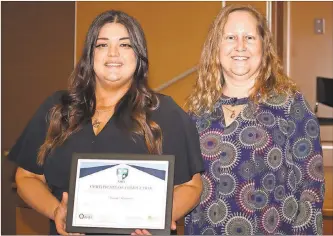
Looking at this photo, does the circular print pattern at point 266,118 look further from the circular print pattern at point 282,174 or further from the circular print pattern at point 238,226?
the circular print pattern at point 238,226

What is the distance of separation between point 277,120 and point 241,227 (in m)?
0.43

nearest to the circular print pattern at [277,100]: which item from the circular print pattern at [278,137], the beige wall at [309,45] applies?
the circular print pattern at [278,137]

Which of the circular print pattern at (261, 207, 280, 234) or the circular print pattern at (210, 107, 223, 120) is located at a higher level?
the circular print pattern at (210, 107, 223, 120)

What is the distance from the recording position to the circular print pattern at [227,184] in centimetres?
233

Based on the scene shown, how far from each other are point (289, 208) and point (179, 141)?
1.63 ft

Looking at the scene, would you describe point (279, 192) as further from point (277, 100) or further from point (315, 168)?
point (277, 100)

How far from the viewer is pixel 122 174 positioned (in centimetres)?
210

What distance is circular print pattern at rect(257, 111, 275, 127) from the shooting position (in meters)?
2.33

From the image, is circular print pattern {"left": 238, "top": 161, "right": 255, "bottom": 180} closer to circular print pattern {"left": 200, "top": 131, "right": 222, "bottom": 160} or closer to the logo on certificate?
circular print pattern {"left": 200, "top": 131, "right": 222, "bottom": 160}

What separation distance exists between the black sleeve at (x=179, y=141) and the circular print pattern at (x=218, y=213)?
182 millimetres

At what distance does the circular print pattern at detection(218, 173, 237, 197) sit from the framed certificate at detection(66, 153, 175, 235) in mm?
338

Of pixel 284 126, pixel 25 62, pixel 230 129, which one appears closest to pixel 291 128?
pixel 284 126

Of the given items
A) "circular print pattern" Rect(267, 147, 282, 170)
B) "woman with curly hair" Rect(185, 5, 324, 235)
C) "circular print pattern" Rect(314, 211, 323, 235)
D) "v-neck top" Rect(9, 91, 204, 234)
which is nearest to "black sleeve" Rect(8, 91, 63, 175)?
"v-neck top" Rect(9, 91, 204, 234)

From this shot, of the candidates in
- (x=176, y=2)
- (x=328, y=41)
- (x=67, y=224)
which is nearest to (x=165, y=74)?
(x=176, y=2)
